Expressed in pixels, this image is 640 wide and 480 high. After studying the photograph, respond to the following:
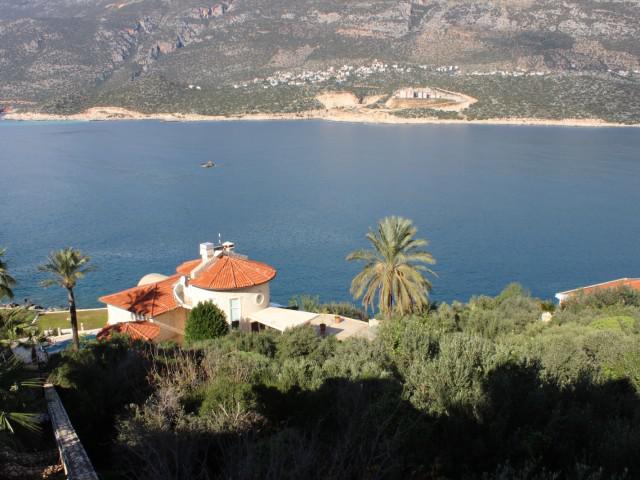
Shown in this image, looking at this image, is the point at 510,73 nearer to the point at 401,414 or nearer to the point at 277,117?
the point at 277,117

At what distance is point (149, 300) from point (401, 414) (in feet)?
49.6

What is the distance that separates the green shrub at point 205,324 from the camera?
17297 mm

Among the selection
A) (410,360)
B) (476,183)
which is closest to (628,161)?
(476,183)

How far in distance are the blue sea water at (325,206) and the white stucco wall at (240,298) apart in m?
13.7

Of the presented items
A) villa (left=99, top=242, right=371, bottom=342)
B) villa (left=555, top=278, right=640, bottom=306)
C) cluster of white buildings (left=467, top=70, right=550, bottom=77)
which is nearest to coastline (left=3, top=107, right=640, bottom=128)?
cluster of white buildings (left=467, top=70, right=550, bottom=77)

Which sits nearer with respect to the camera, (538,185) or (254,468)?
(254,468)

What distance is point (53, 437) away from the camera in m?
9.52

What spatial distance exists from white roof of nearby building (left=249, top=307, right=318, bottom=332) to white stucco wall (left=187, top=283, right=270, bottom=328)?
0.24m

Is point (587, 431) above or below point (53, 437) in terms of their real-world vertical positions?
above

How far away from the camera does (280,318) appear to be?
18578 mm

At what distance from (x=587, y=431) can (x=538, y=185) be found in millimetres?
65862

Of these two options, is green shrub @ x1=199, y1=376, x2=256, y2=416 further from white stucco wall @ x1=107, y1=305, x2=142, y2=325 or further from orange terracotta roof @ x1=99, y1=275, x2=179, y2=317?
white stucco wall @ x1=107, y1=305, x2=142, y2=325

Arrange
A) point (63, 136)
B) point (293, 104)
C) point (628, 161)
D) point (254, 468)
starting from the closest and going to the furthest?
point (254, 468), point (628, 161), point (63, 136), point (293, 104)

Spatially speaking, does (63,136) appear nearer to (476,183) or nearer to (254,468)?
(476,183)
